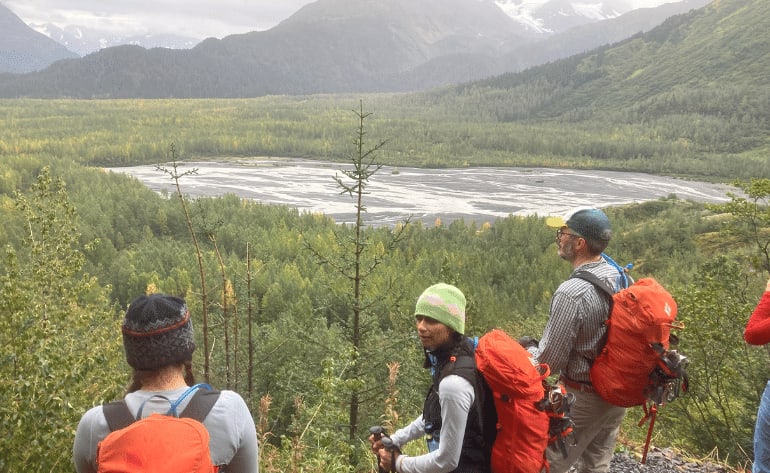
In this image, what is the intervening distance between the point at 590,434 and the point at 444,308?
1.74 metres

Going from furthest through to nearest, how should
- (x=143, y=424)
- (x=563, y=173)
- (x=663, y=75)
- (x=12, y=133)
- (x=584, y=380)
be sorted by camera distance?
1. (x=663, y=75)
2. (x=12, y=133)
3. (x=563, y=173)
4. (x=584, y=380)
5. (x=143, y=424)

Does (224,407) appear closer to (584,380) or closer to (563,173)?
(584,380)

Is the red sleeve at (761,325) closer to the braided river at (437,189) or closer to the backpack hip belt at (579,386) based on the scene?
the backpack hip belt at (579,386)

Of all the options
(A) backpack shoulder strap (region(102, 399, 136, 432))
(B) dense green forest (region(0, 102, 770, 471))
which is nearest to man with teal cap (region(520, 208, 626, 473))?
(B) dense green forest (region(0, 102, 770, 471))

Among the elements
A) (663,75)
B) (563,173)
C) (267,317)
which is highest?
(663,75)

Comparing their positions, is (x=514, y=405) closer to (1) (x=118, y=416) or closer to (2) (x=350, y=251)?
(1) (x=118, y=416)

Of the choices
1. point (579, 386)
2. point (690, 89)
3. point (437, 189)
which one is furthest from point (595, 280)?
point (690, 89)

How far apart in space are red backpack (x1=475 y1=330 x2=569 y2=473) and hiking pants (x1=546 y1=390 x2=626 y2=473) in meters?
0.78

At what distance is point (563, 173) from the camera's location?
4151 inches

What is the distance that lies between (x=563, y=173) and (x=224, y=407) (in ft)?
355

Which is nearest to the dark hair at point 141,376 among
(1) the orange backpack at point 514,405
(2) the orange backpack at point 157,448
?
(2) the orange backpack at point 157,448

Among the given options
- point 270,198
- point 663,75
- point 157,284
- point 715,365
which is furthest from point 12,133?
point 663,75

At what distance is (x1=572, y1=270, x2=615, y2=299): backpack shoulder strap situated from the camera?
3963 millimetres

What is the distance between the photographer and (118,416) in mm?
2711
